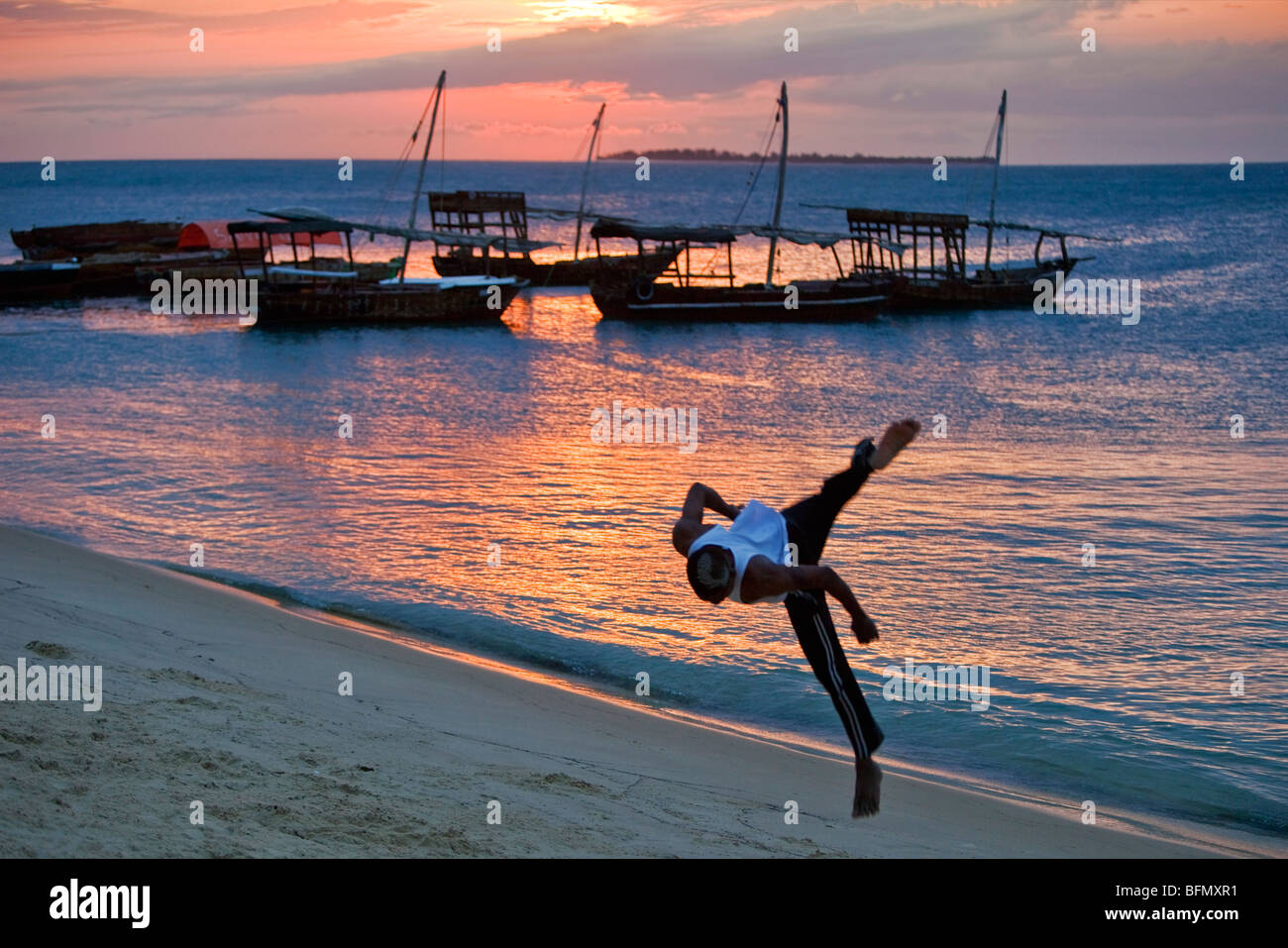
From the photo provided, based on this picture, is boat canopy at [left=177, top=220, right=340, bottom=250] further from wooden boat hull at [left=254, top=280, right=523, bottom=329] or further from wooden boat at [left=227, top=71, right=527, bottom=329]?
wooden boat hull at [left=254, top=280, right=523, bottom=329]

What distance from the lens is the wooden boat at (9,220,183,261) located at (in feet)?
160

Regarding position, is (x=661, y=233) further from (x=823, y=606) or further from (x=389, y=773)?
(x=823, y=606)

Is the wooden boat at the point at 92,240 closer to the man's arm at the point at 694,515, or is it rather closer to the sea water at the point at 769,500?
the sea water at the point at 769,500

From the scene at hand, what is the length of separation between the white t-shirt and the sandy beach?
134 centimetres

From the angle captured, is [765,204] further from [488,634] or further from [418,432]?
[488,634]

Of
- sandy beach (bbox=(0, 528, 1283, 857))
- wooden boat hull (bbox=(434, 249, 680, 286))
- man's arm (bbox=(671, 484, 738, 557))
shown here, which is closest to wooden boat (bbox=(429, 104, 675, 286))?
wooden boat hull (bbox=(434, 249, 680, 286))

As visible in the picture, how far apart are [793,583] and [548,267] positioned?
4470cm

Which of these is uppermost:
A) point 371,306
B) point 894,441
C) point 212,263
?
point 212,263

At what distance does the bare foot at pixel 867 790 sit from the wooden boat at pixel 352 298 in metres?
32.0

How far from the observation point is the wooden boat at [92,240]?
48.9m

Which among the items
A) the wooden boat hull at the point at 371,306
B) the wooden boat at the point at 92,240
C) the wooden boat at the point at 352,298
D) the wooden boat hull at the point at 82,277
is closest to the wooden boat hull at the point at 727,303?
the wooden boat at the point at 352,298

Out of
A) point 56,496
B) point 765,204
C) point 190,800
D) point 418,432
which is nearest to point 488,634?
point 190,800

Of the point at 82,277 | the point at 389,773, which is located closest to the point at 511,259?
the point at 82,277

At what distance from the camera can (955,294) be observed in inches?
1608
